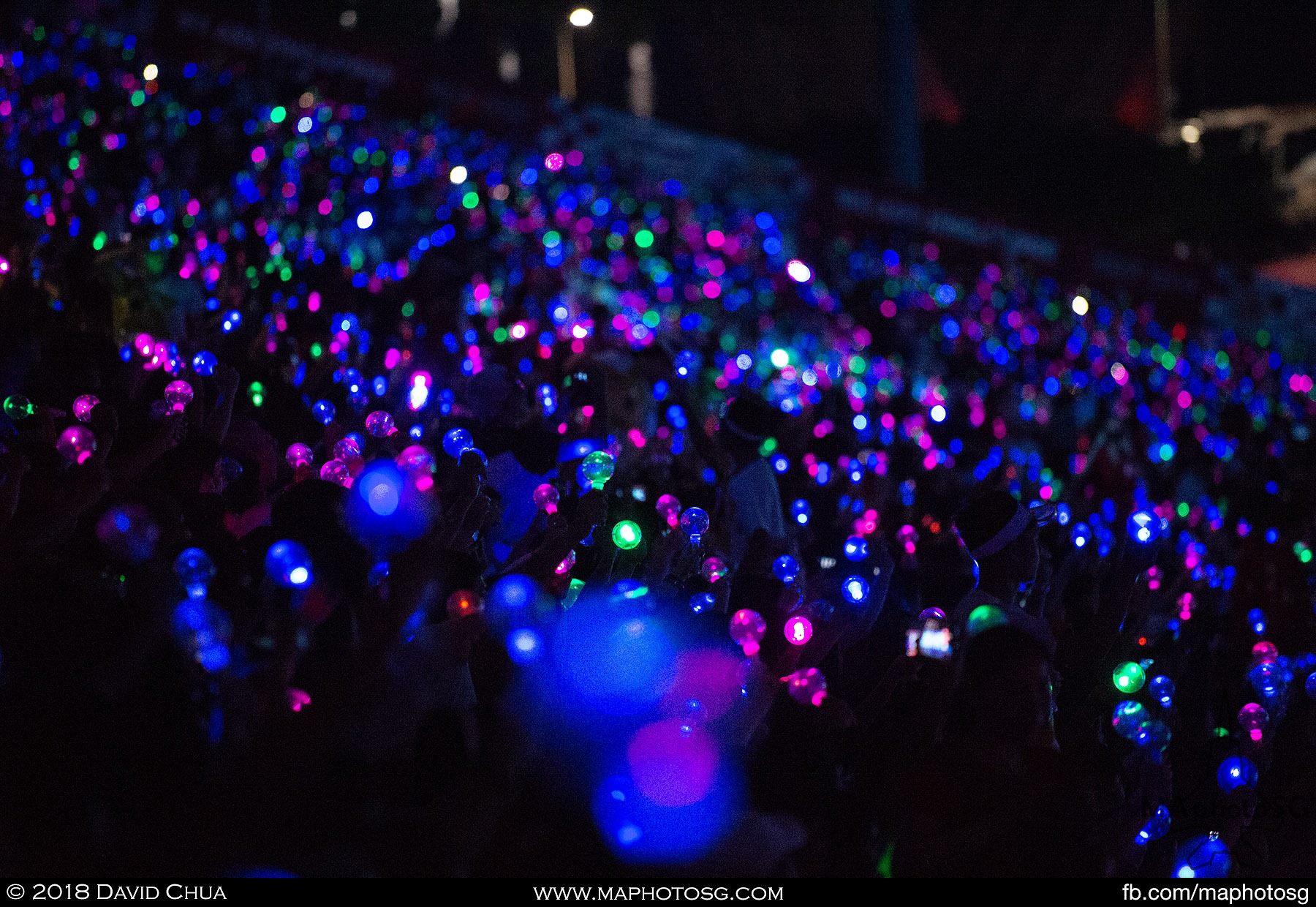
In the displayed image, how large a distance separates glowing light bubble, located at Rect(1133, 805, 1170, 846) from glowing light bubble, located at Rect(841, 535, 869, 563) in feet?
6.00

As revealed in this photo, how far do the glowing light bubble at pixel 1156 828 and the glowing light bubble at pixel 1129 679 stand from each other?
0.41 metres

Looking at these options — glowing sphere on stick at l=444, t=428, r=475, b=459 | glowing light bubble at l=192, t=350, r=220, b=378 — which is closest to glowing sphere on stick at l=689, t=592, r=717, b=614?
glowing sphere on stick at l=444, t=428, r=475, b=459

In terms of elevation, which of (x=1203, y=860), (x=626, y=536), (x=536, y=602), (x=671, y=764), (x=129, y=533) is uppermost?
(x=129, y=533)

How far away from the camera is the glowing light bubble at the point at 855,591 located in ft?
15.1

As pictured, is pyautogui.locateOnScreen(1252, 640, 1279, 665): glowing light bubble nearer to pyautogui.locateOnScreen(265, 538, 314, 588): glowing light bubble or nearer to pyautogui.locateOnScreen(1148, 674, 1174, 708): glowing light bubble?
pyautogui.locateOnScreen(1148, 674, 1174, 708): glowing light bubble

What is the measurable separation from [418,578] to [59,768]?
946mm

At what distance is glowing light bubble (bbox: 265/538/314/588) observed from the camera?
10.8 feet

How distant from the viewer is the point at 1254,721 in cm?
401

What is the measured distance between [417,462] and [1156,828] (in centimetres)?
252

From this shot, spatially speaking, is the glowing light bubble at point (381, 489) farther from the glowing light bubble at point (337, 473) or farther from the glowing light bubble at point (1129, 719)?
the glowing light bubble at point (1129, 719)

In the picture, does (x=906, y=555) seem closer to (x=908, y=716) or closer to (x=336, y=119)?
(x=908, y=716)

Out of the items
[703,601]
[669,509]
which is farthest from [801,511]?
[703,601]

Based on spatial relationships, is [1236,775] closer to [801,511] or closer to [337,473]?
[801,511]

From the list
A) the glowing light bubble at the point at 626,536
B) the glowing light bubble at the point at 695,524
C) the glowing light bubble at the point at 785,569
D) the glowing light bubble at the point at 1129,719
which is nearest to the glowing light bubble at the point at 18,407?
the glowing light bubble at the point at 626,536
